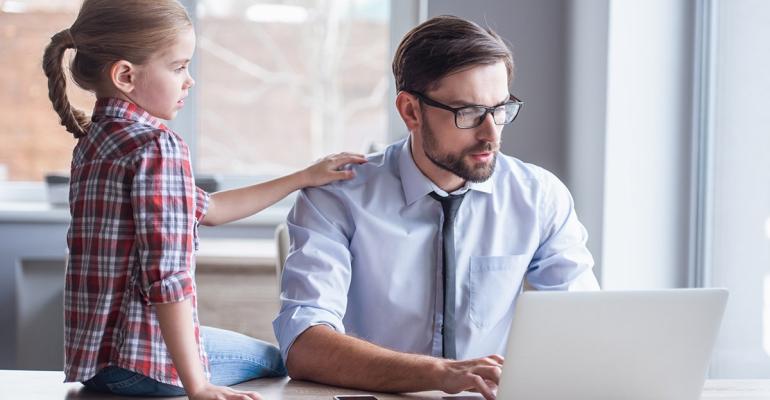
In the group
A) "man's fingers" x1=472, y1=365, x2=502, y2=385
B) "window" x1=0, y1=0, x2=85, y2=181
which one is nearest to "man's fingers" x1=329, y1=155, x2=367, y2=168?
"man's fingers" x1=472, y1=365, x2=502, y2=385

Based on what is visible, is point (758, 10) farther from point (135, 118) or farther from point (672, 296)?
point (135, 118)

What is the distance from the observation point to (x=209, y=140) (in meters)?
3.91

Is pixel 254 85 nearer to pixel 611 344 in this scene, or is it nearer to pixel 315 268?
pixel 315 268

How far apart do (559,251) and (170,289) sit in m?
0.85

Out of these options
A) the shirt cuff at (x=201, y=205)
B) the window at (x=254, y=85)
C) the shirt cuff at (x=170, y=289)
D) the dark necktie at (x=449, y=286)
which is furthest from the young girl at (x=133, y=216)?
the window at (x=254, y=85)

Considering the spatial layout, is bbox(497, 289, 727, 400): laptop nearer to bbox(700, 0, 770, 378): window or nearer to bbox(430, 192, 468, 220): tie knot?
bbox(430, 192, 468, 220): tie knot

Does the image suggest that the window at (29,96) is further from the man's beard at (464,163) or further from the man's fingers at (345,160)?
the man's beard at (464,163)

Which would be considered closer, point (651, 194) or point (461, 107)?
point (461, 107)

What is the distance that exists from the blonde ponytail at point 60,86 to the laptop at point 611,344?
2.39ft

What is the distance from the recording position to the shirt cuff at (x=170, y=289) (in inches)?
51.3

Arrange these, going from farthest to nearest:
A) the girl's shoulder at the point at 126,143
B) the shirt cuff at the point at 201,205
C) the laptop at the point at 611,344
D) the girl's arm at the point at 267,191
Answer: the girl's arm at the point at 267,191, the shirt cuff at the point at 201,205, the girl's shoulder at the point at 126,143, the laptop at the point at 611,344

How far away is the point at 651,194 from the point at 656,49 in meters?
0.41

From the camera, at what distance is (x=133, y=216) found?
1.34 metres

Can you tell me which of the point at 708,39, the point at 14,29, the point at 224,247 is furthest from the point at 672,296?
the point at 14,29
